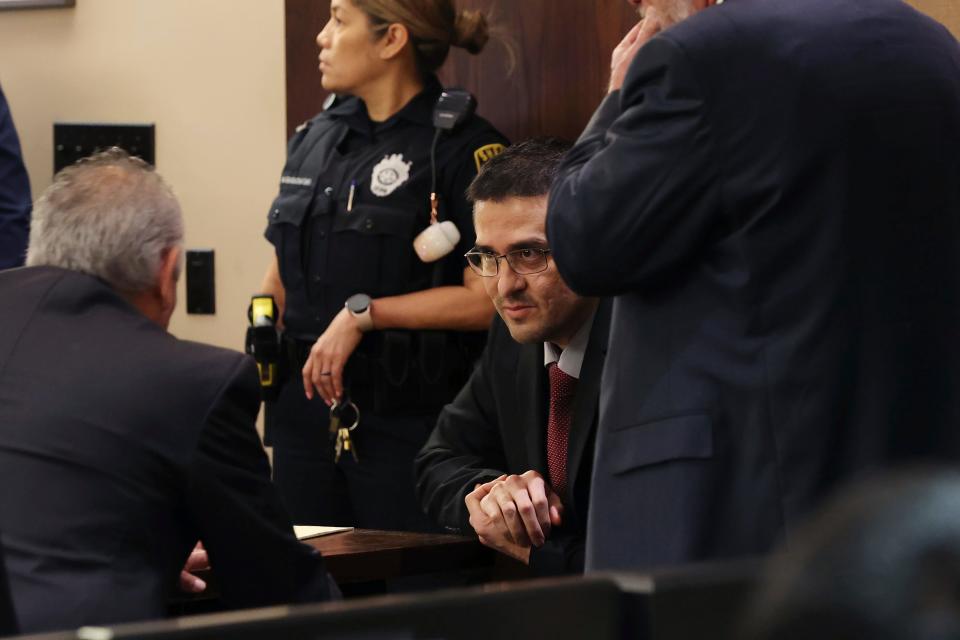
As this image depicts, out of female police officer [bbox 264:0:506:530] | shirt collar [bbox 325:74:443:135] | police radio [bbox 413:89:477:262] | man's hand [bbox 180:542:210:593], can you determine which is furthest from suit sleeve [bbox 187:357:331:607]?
shirt collar [bbox 325:74:443:135]

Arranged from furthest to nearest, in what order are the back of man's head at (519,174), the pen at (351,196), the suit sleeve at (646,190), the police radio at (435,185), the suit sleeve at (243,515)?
the pen at (351,196)
the police radio at (435,185)
the back of man's head at (519,174)
the suit sleeve at (243,515)
the suit sleeve at (646,190)

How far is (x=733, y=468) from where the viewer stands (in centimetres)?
163

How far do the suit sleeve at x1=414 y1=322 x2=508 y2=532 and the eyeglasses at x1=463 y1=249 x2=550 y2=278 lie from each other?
0.52 ft

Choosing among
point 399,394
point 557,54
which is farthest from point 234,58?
point 399,394

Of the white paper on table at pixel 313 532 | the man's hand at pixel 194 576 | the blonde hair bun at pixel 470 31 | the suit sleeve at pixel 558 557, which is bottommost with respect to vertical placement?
the white paper on table at pixel 313 532

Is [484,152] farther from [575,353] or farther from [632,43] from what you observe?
[632,43]

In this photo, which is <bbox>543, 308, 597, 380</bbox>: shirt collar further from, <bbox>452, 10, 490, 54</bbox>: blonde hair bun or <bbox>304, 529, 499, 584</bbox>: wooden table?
<bbox>452, 10, 490, 54</bbox>: blonde hair bun

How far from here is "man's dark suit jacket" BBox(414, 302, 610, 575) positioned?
A: 2.23 m

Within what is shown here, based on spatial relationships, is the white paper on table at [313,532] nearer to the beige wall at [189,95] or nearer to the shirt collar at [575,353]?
the shirt collar at [575,353]

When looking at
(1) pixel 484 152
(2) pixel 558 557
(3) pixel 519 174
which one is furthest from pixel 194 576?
(1) pixel 484 152

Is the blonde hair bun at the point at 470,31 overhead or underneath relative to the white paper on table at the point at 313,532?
overhead

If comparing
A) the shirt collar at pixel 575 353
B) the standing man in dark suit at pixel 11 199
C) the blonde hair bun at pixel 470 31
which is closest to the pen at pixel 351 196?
the blonde hair bun at pixel 470 31

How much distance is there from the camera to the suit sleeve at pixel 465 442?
2.48 m

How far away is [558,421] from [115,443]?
87 centimetres
